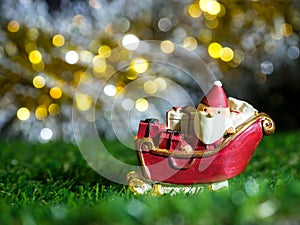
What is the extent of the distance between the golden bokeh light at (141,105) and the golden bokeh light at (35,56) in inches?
12.9

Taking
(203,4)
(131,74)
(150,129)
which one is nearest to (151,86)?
(131,74)

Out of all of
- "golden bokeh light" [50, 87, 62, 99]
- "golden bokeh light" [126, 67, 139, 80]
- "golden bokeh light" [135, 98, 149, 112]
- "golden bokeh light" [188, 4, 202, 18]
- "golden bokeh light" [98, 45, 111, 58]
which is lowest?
"golden bokeh light" [135, 98, 149, 112]

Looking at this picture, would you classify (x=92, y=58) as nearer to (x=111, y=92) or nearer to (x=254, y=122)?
(x=111, y=92)

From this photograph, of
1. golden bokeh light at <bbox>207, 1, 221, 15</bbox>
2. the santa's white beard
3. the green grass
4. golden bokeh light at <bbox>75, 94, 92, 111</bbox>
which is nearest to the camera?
the green grass

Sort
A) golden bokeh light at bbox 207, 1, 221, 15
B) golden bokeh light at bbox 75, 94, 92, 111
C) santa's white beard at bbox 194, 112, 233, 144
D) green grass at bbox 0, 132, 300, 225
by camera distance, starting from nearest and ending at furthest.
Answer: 1. green grass at bbox 0, 132, 300, 225
2. santa's white beard at bbox 194, 112, 233, 144
3. golden bokeh light at bbox 207, 1, 221, 15
4. golden bokeh light at bbox 75, 94, 92, 111

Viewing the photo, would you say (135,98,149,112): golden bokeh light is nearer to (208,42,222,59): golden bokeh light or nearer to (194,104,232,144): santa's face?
(208,42,222,59): golden bokeh light

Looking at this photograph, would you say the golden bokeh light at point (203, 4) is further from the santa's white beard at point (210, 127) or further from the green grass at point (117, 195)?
the santa's white beard at point (210, 127)

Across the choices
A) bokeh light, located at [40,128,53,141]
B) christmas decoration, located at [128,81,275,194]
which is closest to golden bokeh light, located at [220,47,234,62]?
bokeh light, located at [40,128,53,141]

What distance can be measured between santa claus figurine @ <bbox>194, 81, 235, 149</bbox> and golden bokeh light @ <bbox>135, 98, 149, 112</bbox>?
0.98m

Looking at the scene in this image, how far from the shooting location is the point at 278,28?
180 centimetres

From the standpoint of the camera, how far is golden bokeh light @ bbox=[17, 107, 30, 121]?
1837mm

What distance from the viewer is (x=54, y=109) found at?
1.85m

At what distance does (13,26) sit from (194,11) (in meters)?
0.53

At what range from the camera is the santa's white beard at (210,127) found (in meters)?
0.83
